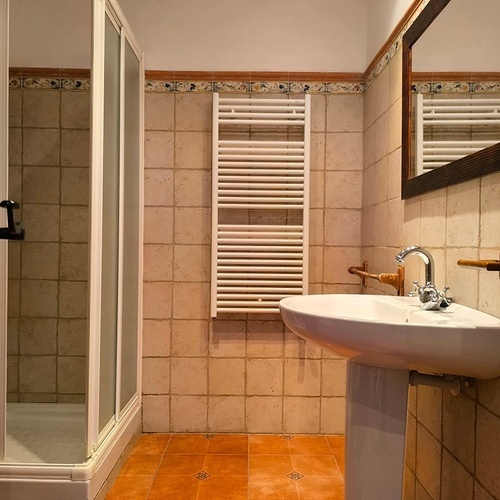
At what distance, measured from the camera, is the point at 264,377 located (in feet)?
7.19

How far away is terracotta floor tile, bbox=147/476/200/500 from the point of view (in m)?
1.66

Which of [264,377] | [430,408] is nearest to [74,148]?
[264,377]

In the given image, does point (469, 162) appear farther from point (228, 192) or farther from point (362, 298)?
point (228, 192)

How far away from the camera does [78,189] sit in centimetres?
222

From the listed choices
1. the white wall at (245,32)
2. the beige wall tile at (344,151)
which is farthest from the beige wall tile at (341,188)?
the white wall at (245,32)

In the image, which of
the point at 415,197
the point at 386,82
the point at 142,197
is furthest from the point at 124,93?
the point at 415,197

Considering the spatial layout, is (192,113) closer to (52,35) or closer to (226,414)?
(52,35)

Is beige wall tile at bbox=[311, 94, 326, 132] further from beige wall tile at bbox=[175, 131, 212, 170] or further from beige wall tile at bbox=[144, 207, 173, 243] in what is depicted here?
beige wall tile at bbox=[144, 207, 173, 243]

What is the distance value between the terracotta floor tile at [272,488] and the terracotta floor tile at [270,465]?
0.04 m

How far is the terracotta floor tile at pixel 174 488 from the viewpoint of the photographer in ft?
5.45

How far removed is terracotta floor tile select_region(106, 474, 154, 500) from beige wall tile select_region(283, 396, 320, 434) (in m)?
0.72

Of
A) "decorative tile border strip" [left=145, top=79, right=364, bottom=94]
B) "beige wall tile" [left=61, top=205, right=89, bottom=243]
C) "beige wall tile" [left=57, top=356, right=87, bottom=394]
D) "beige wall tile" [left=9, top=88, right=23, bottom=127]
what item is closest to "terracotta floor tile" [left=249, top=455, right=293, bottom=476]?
"beige wall tile" [left=57, top=356, right=87, bottom=394]

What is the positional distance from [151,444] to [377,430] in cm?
130

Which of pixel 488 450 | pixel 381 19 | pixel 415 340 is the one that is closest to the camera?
pixel 415 340
